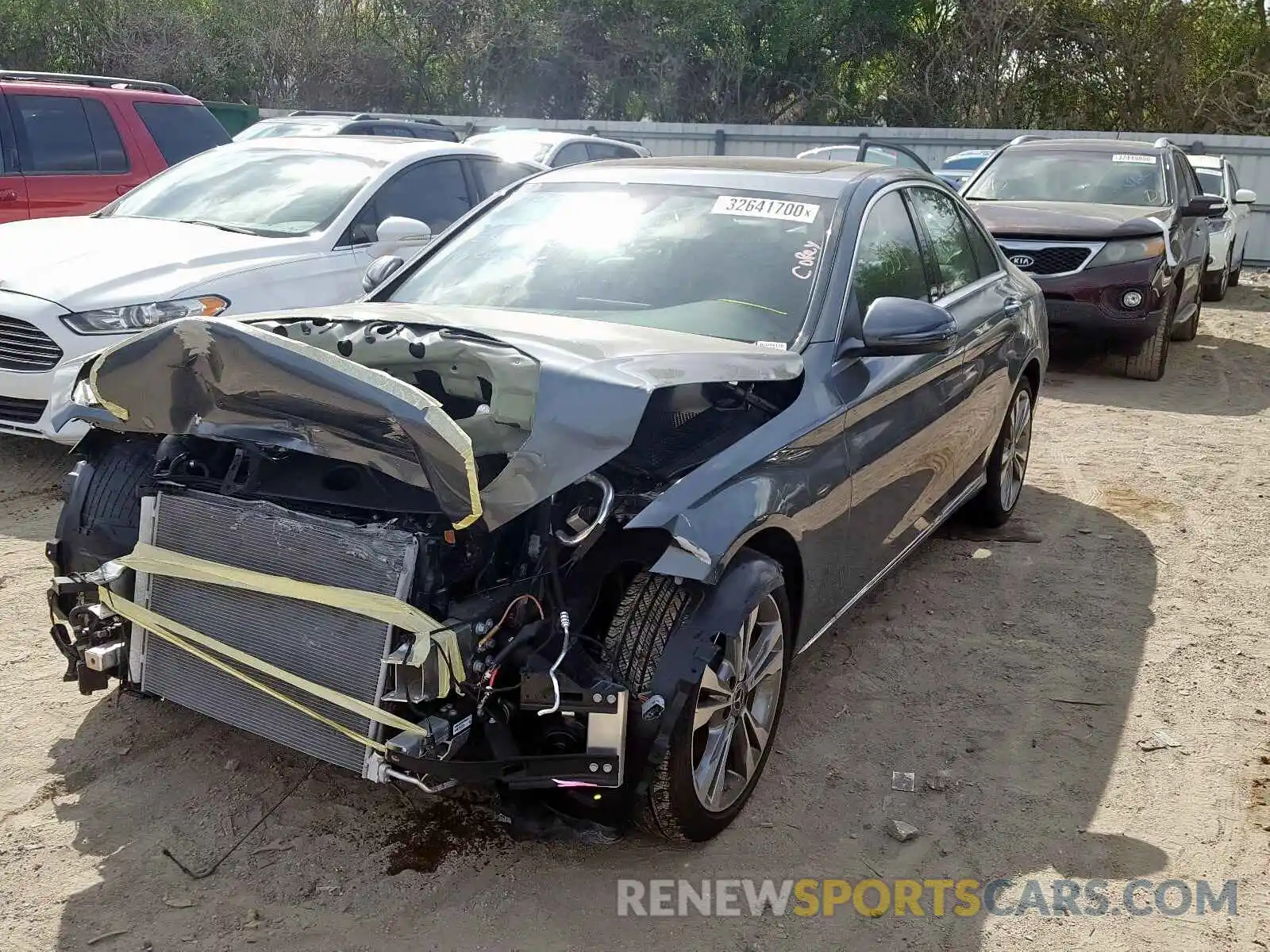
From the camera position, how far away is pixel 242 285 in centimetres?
626

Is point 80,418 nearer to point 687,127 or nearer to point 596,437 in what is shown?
point 596,437

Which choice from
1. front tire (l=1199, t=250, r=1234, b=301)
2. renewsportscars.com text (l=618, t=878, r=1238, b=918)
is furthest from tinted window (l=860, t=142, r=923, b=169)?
renewsportscars.com text (l=618, t=878, r=1238, b=918)

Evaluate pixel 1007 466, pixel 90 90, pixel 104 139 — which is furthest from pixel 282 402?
pixel 90 90

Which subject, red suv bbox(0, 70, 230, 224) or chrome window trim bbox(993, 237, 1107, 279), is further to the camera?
chrome window trim bbox(993, 237, 1107, 279)

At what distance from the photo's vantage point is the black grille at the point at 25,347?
575 cm

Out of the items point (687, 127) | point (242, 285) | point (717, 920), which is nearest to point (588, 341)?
point (717, 920)

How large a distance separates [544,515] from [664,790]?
75 centimetres

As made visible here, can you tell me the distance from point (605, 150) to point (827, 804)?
33.9ft

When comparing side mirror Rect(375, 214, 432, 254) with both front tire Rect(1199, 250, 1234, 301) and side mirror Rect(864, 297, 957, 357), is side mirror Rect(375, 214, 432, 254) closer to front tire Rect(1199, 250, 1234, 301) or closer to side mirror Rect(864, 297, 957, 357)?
side mirror Rect(864, 297, 957, 357)

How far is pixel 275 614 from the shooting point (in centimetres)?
299

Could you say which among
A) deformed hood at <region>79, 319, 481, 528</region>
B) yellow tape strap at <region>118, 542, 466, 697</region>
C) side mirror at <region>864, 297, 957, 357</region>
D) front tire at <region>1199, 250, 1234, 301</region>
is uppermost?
side mirror at <region>864, 297, 957, 357</region>

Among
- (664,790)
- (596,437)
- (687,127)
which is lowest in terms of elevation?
(664,790)

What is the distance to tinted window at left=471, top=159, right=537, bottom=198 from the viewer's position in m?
7.99

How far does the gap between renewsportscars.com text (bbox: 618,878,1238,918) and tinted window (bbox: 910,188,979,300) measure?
2406 millimetres
